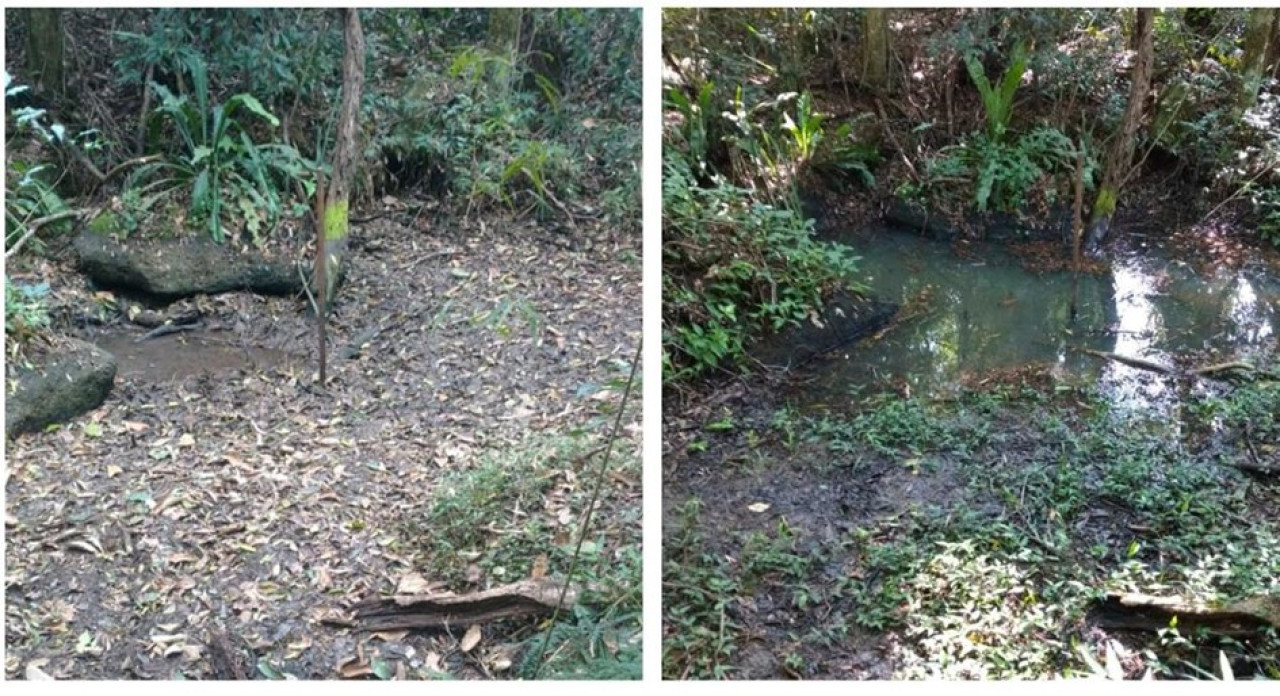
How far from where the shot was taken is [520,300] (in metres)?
2.64

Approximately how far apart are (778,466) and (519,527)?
2.23 feet

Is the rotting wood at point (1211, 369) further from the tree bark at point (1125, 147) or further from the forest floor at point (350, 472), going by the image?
the forest floor at point (350, 472)

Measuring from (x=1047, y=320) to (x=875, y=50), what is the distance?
3.57 feet

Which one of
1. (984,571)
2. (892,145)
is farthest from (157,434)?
(892,145)

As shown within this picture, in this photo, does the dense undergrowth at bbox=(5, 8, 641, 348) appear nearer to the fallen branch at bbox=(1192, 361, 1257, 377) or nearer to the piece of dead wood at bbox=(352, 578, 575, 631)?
the piece of dead wood at bbox=(352, 578, 575, 631)

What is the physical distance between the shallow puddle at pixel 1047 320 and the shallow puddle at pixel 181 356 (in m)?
1.34

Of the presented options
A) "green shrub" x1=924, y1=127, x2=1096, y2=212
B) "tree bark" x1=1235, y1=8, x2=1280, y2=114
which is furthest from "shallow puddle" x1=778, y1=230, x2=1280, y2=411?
"tree bark" x1=1235, y1=8, x2=1280, y2=114

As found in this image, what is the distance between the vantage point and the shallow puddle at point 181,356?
8.01ft

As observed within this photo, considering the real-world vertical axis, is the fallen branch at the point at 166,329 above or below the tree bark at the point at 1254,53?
below

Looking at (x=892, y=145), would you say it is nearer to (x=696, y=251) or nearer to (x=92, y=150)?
(x=696, y=251)

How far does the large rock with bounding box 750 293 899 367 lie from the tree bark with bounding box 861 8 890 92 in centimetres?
90

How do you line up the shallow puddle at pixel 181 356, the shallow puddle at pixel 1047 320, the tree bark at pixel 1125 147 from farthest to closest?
1. the tree bark at pixel 1125 147
2. the shallow puddle at pixel 1047 320
3. the shallow puddle at pixel 181 356

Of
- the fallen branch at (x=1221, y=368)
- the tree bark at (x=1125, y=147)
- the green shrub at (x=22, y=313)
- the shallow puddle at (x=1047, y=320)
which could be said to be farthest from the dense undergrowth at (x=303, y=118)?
the tree bark at (x=1125, y=147)

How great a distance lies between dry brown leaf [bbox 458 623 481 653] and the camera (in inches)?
78.7
